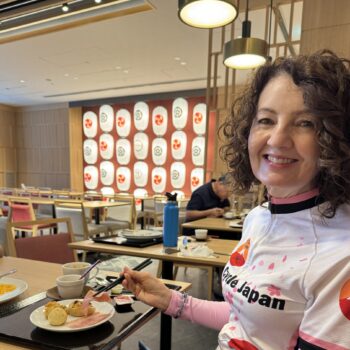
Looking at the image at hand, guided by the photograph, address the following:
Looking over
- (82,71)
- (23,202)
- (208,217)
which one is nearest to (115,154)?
(82,71)

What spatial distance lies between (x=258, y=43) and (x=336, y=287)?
7.19 ft

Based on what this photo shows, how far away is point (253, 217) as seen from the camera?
0.91 m

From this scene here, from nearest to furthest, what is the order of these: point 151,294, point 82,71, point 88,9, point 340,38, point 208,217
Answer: point 151,294
point 340,38
point 208,217
point 88,9
point 82,71

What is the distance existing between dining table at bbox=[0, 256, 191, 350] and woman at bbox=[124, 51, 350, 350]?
0.87 feet

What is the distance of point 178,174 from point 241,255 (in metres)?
7.59

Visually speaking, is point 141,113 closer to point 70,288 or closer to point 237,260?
point 70,288

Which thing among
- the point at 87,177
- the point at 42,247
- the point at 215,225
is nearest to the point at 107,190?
the point at 87,177

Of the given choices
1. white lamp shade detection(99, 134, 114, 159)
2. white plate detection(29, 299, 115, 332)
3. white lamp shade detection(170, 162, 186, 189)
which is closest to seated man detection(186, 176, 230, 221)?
white plate detection(29, 299, 115, 332)

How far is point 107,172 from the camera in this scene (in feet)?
31.6

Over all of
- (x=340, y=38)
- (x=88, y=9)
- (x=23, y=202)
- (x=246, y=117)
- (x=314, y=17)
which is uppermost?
(x=88, y=9)

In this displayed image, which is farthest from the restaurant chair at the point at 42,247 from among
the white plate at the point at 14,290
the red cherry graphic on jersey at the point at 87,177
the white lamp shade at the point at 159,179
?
the red cherry graphic on jersey at the point at 87,177

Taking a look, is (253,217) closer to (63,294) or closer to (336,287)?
(336,287)

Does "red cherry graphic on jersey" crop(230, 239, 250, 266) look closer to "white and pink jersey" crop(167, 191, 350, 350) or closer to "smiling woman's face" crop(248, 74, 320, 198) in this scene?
"white and pink jersey" crop(167, 191, 350, 350)

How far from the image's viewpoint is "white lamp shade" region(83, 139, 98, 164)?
384 inches
